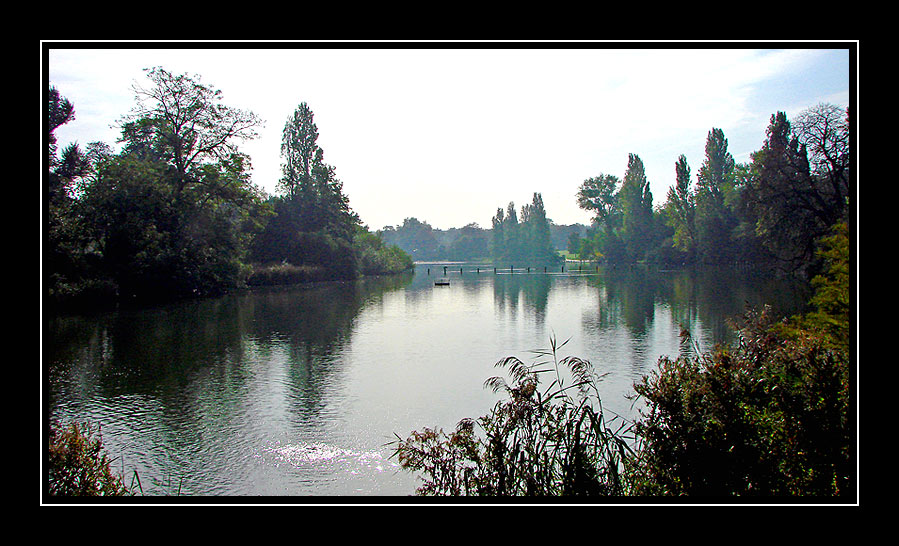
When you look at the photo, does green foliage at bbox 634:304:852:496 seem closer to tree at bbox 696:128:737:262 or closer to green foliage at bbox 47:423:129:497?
green foliage at bbox 47:423:129:497

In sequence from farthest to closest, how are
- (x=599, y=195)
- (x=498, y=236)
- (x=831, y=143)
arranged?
(x=498, y=236), (x=599, y=195), (x=831, y=143)

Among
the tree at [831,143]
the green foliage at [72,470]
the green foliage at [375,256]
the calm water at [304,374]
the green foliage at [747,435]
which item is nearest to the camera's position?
the green foliage at [72,470]

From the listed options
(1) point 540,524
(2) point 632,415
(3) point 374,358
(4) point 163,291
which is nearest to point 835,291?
(2) point 632,415

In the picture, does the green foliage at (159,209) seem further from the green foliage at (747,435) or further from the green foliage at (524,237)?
the green foliage at (524,237)

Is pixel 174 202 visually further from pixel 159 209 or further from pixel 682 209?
pixel 682 209

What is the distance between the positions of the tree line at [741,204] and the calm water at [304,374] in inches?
184

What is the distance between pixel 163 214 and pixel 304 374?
26.2m

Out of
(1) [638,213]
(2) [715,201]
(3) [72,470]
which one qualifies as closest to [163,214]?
(3) [72,470]

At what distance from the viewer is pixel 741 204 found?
3866cm

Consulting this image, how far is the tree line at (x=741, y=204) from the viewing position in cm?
3105

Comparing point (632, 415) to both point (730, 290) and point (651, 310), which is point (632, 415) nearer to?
point (651, 310)

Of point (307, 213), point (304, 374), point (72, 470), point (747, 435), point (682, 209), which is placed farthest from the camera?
point (682, 209)

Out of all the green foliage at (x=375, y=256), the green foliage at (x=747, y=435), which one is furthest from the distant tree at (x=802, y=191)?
the green foliage at (x=375, y=256)

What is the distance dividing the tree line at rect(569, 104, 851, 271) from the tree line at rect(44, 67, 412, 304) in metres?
34.0
